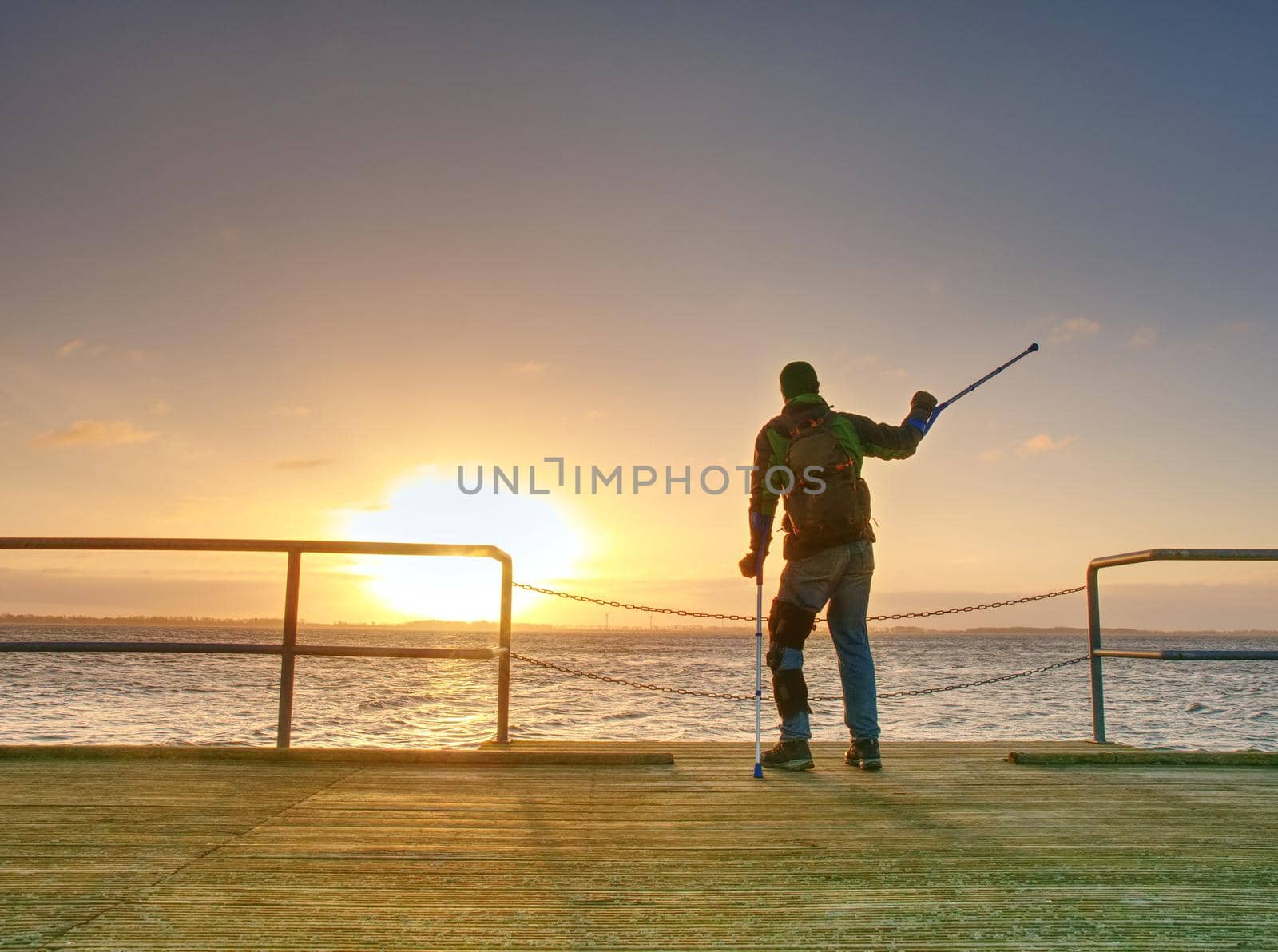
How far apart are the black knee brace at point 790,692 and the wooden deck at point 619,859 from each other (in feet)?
1.66

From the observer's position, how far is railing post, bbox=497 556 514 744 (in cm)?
539

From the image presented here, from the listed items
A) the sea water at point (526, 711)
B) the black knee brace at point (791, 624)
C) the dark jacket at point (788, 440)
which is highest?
the dark jacket at point (788, 440)

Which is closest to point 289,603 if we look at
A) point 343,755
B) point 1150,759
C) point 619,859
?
point 343,755

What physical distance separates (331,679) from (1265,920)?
36.1 metres

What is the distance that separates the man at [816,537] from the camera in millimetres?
4895

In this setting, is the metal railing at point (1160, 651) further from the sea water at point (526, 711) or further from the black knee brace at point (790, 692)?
the sea water at point (526, 711)

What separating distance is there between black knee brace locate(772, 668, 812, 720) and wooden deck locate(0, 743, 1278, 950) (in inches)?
19.9

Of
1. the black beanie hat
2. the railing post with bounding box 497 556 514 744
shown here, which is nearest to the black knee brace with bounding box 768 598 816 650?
the black beanie hat

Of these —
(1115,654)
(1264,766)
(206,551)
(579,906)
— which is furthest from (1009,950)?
(206,551)

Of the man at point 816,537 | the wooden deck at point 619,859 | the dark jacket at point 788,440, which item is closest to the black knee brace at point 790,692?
the man at point 816,537

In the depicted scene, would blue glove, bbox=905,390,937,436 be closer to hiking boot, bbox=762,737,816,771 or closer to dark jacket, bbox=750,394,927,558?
dark jacket, bbox=750,394,927,558

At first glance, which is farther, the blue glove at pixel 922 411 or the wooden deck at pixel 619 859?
the blue glove at pixel 922 411

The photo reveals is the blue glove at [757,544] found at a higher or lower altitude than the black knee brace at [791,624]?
higher

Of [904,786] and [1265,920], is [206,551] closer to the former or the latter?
[904,786]
